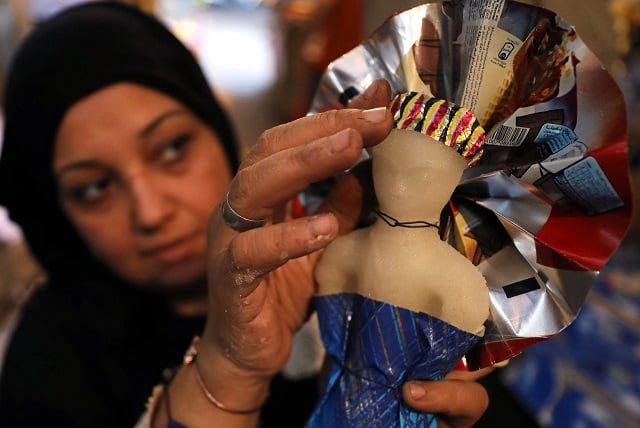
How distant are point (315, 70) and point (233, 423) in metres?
2.34

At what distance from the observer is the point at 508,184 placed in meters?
0.38

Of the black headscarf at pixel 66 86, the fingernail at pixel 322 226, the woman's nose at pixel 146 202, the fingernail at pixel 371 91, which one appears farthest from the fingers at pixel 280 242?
the black headscarf at pixel 66 86

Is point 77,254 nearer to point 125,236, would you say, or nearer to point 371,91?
point 125,236

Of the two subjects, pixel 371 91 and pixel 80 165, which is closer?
pixel 371 91

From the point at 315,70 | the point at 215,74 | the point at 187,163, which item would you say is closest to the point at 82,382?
the point at 187,163

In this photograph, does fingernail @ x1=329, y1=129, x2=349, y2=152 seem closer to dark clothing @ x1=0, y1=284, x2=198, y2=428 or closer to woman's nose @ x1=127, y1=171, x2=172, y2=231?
woman's nose @ x1=127, y1=171, x2=172, y2=231

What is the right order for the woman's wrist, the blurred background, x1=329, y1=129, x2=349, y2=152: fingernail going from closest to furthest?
x1=329, y1=129, x2=349, y2=152: fingernail, the woman's wrist, the blurred background

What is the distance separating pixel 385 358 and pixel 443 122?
7.3 inches

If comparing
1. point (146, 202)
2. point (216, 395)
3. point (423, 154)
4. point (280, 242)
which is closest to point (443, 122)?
point (423, 154)

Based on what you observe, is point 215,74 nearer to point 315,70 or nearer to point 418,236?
point 315,70

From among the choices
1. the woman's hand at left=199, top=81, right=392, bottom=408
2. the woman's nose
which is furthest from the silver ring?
the woman's nose

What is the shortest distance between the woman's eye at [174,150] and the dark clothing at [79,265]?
66 millimetres

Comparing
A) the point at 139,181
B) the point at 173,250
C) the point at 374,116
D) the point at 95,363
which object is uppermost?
the point at 374,116

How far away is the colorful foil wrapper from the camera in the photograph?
1.13 ft
